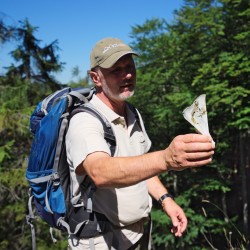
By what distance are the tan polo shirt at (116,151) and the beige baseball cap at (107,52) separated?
0.21 meters

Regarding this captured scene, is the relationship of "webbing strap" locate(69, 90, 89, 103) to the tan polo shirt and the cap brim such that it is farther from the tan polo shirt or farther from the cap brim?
the cap brim

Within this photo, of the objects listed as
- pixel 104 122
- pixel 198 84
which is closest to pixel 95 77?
pixel 104 122

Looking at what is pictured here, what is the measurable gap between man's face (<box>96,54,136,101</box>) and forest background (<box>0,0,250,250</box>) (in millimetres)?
5583

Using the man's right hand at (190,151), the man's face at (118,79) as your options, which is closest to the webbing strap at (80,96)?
the man's face at (118,79)

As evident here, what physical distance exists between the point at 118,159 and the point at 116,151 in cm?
36

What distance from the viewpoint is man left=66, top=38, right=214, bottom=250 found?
52.7 inches

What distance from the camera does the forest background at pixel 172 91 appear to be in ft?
26.5

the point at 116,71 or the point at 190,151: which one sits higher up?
the point at 116,71

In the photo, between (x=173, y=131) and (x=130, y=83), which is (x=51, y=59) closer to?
(x=173, y=131)

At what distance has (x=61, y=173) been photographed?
1.78m

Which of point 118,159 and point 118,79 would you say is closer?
point 118,159

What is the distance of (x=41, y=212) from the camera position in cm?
194

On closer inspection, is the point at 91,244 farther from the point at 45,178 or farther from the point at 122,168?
the point at 122,168

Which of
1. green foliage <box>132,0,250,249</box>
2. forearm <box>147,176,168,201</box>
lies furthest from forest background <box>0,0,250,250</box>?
forearm <box>147,176,168,201</box>
